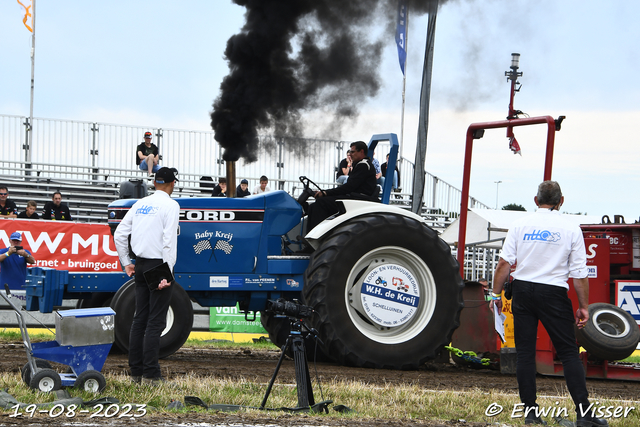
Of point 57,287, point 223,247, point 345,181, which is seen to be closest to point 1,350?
point 57,287

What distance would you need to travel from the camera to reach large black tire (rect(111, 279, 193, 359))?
7134mm

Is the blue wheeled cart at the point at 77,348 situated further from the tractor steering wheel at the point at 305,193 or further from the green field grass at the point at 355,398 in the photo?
the tractor steering wheel at the point at 305,193

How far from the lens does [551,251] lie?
4.89 metres

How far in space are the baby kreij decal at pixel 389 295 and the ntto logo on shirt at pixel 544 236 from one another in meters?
2.70

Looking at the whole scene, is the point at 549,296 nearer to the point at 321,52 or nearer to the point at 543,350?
the point at 543,350

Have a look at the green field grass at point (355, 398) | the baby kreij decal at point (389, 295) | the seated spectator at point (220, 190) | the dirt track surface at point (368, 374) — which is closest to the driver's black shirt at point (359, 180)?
the baby kreij decal at point (389, 295)

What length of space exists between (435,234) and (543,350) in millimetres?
1581

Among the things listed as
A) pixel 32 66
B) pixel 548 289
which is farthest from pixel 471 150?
pixel 32 66

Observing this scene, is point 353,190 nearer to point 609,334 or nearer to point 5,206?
point 609,334

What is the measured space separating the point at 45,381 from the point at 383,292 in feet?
11.6

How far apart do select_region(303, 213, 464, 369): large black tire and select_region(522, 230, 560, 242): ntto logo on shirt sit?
260 centimetres

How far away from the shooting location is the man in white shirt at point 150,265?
5609 millimetres

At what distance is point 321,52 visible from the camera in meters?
9.77
